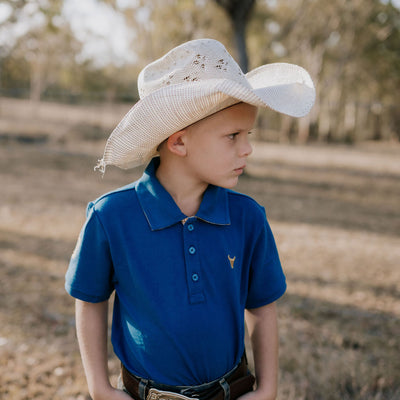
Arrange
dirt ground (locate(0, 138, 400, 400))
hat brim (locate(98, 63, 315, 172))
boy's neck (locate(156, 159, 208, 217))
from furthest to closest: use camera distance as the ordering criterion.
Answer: dirt ground (locate(0, 138, 400, 400))
boy's neck (locate(156, 159, 208, 217))
hat brim (locate(98, 63, 315, 172))

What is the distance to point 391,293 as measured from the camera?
409 centimetres

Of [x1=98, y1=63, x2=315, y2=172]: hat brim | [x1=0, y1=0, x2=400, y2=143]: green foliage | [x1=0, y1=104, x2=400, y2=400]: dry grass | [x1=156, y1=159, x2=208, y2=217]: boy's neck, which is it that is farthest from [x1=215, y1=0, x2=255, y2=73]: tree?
[x1=156, y1=159, x2=208, y2=217]: boy's neck

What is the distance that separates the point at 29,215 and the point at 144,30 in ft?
43.4

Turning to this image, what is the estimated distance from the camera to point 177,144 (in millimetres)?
1377

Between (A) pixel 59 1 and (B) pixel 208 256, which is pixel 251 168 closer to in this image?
(A) pixel 59 1

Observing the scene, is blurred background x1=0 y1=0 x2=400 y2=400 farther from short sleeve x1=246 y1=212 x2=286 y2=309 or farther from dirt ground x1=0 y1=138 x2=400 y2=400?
short sleeve x1=246 y1=212 x2=286 y2=309

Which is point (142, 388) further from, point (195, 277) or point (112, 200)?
point (112, 200)

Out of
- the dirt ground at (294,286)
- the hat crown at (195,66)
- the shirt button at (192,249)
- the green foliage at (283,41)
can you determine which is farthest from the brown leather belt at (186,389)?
the green foliage at (283,41)

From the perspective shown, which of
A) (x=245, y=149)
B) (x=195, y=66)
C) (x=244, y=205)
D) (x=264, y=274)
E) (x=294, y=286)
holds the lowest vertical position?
(x=294, y=286)

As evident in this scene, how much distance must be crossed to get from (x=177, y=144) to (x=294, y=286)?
10.2 ft

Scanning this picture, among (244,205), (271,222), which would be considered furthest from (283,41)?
(244,205)

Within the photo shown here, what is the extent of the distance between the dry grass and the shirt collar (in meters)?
1.59

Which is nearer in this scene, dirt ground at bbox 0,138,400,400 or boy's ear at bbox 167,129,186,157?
boy's ear at bbox 167,129,186,157

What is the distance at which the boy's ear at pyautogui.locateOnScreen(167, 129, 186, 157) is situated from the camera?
137cm
